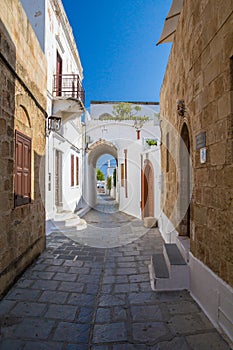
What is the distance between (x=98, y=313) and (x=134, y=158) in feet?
30.0

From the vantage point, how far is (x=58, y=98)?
7770 mm

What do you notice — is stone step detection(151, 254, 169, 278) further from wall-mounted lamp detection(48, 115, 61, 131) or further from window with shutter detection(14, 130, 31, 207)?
wall-mounted lamp detection(48, 115, 61, 131)

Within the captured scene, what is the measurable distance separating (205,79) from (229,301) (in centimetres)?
240

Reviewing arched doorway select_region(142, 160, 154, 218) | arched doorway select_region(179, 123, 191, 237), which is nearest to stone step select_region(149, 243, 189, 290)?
arched doorway select_region(179, 123, 191, 237)

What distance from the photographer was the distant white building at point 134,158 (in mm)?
9094

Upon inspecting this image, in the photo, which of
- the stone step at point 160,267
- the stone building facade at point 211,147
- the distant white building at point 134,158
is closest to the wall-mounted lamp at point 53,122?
the distant white building at point 134,158

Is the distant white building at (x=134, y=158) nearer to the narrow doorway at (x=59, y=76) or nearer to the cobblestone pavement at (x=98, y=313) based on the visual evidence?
the narrow doorway at (x=59, y=76)

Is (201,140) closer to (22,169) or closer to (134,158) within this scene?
(22,169)

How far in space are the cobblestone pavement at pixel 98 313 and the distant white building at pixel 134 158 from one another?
4464 millimetres

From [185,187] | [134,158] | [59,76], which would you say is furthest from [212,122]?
[134,158]

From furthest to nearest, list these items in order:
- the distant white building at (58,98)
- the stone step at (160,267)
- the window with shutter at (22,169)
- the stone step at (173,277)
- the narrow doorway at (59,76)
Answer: the narrow doorway at (59,76)
the distant white building at (58,98)
the window with shutter at (22,169)
the stone step at (160,267)
the stone step at (173,277)

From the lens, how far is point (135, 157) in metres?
11.5

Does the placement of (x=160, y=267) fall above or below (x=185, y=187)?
below

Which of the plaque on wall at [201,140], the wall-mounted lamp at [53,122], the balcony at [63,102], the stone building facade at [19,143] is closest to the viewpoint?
the plaque on wall at [201,140]
